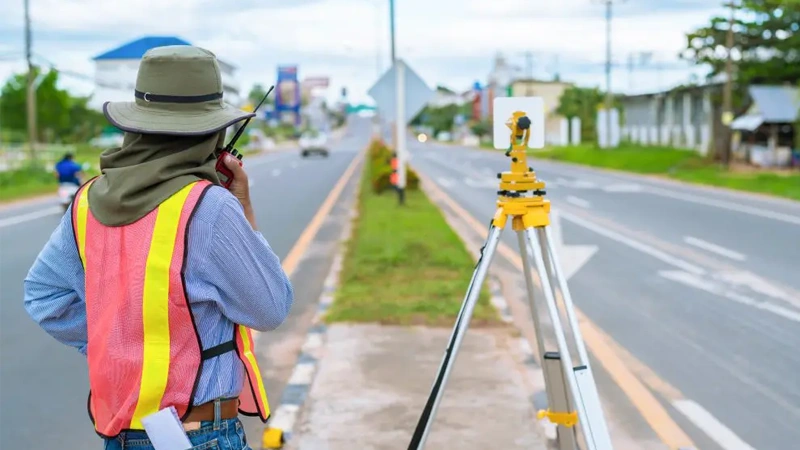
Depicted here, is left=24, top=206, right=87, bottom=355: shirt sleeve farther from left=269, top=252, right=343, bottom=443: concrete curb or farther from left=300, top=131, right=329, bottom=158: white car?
left=300, top=131, right=329, bottom=158: white car

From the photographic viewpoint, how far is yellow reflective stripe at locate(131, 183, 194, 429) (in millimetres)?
2340

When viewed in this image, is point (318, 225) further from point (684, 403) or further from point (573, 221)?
point (684, 403)

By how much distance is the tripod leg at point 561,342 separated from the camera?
3.68 m

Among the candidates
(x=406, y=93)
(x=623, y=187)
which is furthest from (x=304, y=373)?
(x=623, y=187)

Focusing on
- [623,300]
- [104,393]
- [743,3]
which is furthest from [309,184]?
[104,393]

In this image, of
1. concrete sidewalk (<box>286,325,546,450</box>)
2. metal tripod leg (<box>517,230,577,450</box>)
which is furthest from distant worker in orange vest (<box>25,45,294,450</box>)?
concrete sidewalk (<box>286,325,546,450</box>)

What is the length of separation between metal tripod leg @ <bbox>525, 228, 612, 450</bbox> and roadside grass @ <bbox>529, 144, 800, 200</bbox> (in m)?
23.4

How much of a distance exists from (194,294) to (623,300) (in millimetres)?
8325

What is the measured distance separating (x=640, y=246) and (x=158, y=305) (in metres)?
13.1

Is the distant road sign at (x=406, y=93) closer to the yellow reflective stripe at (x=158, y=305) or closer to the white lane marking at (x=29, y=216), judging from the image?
the white lane marking at (x=29, y=216)

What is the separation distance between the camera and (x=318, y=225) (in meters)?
17.8

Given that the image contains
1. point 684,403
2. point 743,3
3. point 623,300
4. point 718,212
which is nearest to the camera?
point 684,403

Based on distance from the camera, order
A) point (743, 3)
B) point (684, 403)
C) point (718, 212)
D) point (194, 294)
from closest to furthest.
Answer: point (194, 294) → point (684, 403) → point (718, 212) → point (743, 3)

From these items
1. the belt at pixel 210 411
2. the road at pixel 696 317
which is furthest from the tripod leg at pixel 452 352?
the road at pixel 696 317
